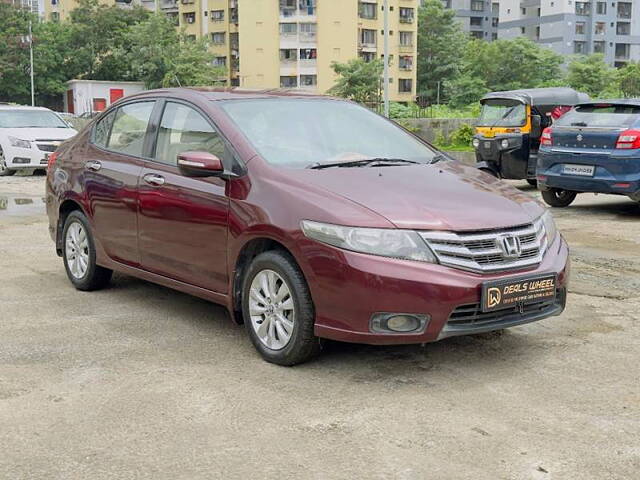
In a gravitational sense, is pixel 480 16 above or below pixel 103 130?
above

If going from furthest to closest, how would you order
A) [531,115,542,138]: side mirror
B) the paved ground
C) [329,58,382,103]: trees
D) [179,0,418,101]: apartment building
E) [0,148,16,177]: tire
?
[179,0,418,101]: apartment building < [329,58,382,103]: trees < [0,148,16,177]: tire < [531,115,542,138]: side mirror < the paved ground

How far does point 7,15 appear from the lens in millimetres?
63062

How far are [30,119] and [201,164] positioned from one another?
15291 millimetres

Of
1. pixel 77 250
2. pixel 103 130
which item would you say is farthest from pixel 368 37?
pixel 77 250

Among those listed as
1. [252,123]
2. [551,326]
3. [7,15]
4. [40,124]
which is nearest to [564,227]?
[551,326]

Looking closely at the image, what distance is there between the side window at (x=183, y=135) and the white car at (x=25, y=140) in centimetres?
1266

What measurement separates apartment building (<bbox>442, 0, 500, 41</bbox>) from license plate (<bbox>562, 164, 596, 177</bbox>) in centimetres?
9942

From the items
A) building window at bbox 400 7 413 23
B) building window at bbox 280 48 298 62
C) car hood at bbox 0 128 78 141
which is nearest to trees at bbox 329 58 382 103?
building window at bbox 280 48 298 62

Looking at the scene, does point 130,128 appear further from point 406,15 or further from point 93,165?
point 406,15

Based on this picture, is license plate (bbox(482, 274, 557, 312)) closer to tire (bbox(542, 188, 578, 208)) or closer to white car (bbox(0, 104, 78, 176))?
tire (bbox(542, 188, 578, 208))

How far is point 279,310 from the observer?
15.8 feet

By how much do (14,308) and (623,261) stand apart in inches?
216

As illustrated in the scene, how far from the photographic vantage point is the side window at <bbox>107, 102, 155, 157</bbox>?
615 cm

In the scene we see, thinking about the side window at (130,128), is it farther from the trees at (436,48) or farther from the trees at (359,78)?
the trees at (436,48)
